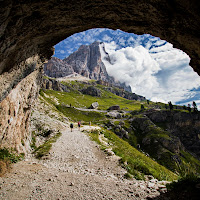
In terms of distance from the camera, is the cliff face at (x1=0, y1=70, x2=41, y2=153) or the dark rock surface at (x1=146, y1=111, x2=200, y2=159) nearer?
the cliff face at (x1=0, y1=70, x2=41, y2=153)

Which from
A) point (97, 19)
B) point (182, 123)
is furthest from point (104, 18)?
point (182, 123)

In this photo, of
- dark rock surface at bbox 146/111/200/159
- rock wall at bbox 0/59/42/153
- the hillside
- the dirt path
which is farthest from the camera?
dark rock surface at bbox 146/111/200/159

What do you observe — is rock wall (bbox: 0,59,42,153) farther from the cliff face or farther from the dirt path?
the dirt path

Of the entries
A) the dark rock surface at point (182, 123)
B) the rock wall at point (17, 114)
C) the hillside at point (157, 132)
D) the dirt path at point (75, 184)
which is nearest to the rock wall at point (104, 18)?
the rock wall at point (17, 114)

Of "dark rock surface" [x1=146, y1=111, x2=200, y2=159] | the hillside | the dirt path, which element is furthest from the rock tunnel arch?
"dark rock surface" [x1=146, y1=111, x2=200, y2=159]

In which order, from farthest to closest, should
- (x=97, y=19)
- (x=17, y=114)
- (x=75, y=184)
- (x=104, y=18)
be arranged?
1. (x=17, y=114)
2. (x=75, y=184)
3. (x=97, y=19)
4. (x=104, y=18)

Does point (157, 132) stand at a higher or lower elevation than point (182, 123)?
higher

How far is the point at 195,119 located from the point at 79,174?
172 m

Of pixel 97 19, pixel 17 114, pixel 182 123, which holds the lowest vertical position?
pixel 182 123

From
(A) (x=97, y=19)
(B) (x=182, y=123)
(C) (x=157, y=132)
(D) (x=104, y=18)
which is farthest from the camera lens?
(B) (x=182, y=123)

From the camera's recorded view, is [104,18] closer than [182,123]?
Yes

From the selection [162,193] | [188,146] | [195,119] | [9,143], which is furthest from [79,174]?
[195,119]

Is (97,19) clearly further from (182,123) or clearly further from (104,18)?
(182,123)

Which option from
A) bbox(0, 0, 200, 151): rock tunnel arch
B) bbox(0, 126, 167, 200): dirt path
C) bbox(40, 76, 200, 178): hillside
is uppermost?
bbox(0, 0, 200, 151): rock tunnel arch
